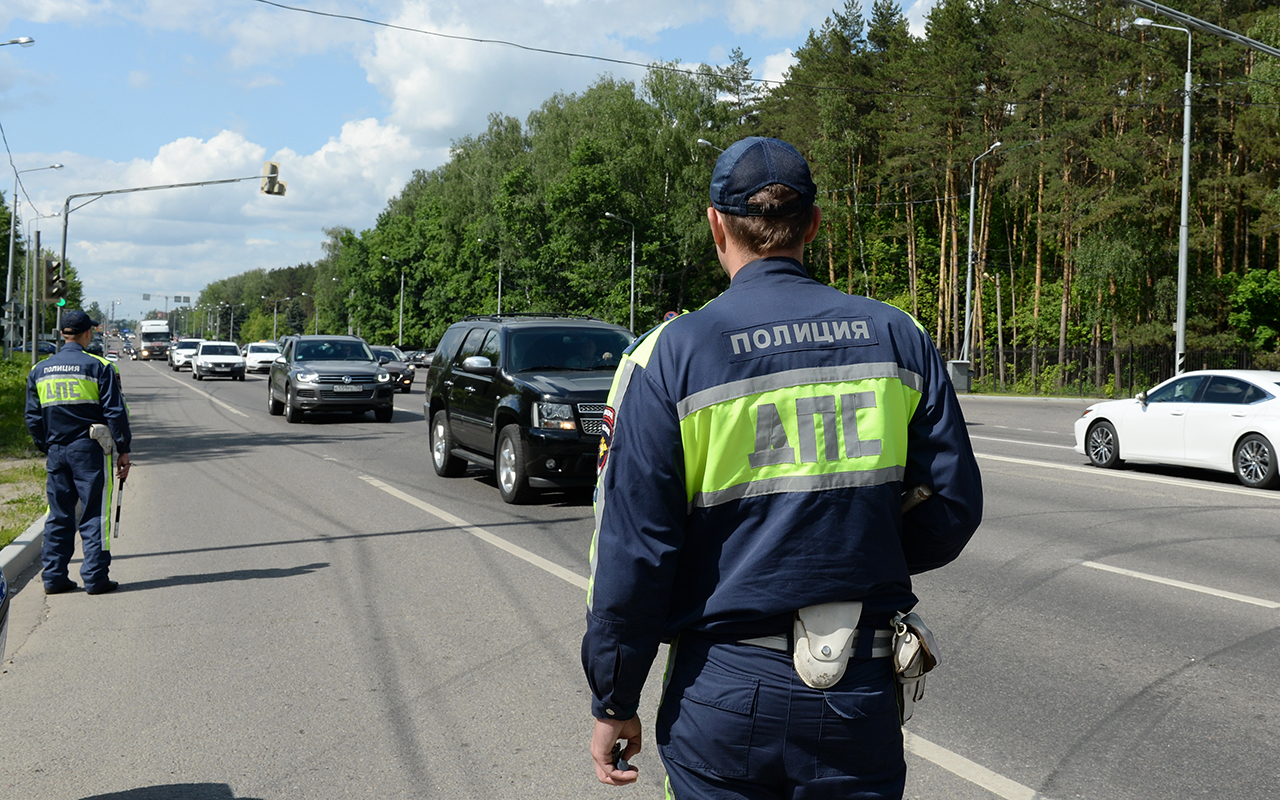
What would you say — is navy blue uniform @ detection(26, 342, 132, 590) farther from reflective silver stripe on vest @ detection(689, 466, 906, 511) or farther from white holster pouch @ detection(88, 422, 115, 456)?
reflective silver stripe on vest @ detection(689, 466, 906, 511)

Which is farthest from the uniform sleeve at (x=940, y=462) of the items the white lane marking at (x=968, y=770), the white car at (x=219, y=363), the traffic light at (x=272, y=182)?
the white car at (x=219, y=363)

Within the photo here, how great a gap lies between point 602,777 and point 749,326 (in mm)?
965

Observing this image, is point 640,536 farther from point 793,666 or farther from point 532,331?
point 532,331

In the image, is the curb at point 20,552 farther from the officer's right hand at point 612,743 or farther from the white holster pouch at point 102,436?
the officer's right hand at point 612,743

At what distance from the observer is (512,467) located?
11.1 meters

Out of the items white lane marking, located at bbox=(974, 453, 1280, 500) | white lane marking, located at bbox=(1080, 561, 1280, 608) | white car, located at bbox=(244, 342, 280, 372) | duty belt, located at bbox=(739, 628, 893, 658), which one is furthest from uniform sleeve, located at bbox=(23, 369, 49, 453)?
white car, located at bbox=(244, 342, 280, 372)

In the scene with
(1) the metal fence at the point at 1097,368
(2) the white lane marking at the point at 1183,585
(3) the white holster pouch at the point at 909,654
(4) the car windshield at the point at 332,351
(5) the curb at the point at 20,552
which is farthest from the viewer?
(1) the metal fence at the point at 1097,368

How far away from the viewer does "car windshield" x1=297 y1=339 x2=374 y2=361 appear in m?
23.2

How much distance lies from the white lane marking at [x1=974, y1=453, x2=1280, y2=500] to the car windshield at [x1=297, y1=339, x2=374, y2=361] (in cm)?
1374

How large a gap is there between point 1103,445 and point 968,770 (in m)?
11.9

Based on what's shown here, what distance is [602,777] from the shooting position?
2.21 metres

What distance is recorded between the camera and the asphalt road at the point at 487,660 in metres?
4.11

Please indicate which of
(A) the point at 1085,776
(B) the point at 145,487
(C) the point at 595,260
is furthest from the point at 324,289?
(A) the point at 1085,776

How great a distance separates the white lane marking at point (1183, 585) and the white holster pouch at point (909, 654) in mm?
5743
